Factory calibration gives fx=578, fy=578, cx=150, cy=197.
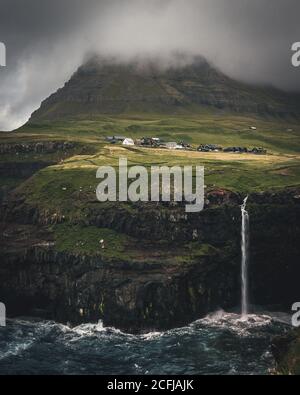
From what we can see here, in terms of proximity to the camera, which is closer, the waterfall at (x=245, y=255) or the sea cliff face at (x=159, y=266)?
the sea cliff face at (x=159, y=266)

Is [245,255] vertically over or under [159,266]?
over

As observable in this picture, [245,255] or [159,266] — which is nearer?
[159,266]

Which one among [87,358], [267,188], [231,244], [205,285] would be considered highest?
[267,188]

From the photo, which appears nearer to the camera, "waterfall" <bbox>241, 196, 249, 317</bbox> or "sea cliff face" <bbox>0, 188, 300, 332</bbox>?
"sea cliff face" <bbox>0, 188, 300, 332</bbox>

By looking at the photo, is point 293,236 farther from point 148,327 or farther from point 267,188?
point 148,327
